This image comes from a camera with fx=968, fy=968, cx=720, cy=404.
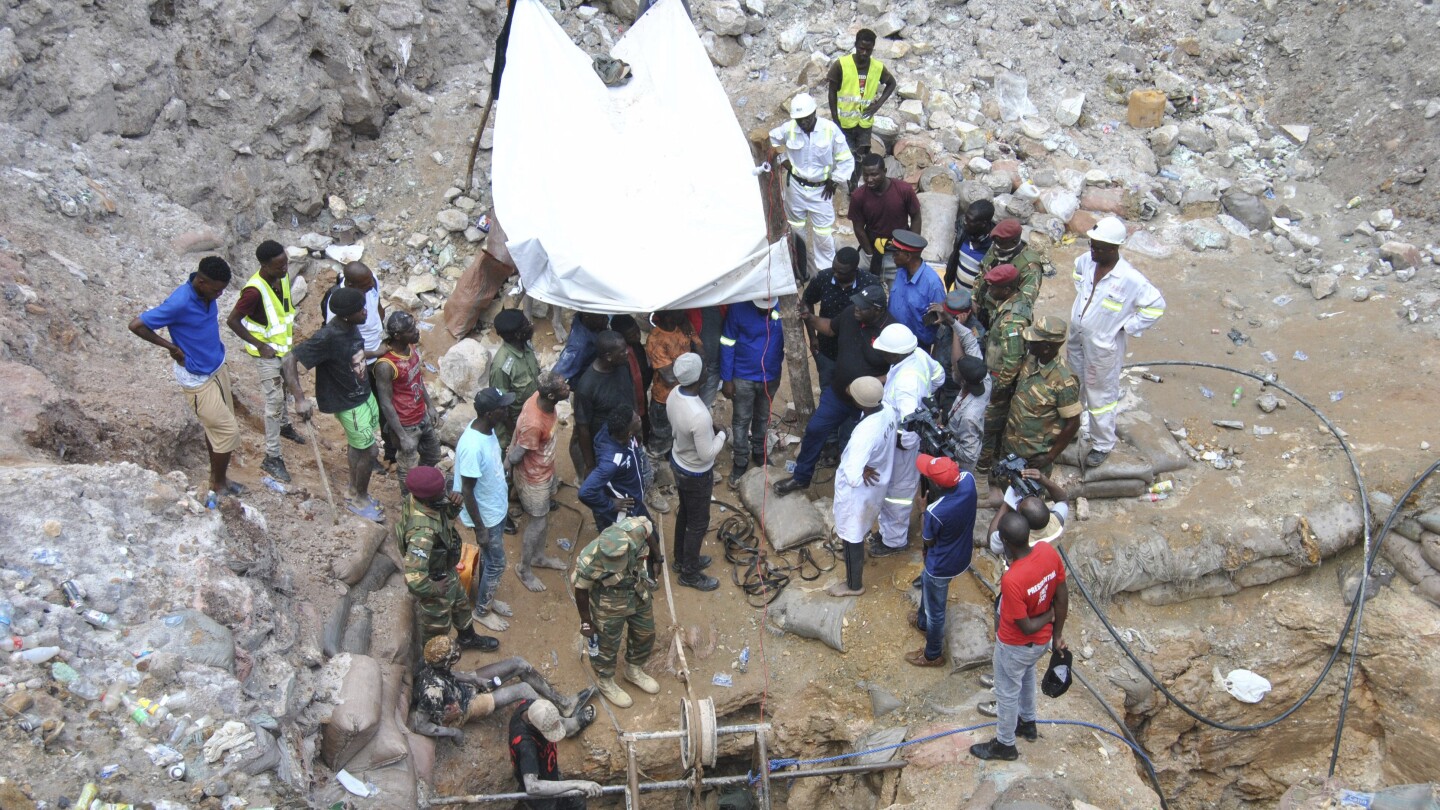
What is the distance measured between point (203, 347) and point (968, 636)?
182 inches

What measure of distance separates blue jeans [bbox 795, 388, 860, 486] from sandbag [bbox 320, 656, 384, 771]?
10.1 feet

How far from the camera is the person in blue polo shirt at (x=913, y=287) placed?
6.26 metres

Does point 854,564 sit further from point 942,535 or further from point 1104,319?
point 1104,319

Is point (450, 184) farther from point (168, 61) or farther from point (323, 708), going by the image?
point (323, 708)

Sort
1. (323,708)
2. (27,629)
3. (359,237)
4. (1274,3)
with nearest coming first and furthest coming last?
(27,629)
(323,708)
(359,237)
(1274,3)

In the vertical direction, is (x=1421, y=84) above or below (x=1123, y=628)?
above

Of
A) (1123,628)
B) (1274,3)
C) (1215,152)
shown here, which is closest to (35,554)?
(1123,628)

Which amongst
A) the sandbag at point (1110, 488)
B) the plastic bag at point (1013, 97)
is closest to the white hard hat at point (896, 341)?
the sandbag at point (1110, 488)

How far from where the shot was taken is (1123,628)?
6.20m

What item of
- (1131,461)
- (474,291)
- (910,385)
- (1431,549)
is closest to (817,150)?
(910,385)

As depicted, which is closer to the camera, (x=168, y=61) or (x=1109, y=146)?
(x=168, y=61)

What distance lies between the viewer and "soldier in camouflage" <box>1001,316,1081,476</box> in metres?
5.59

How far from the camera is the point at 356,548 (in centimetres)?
576

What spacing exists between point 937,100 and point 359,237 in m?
5.70
